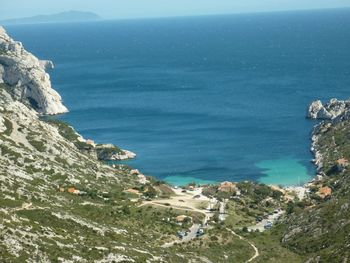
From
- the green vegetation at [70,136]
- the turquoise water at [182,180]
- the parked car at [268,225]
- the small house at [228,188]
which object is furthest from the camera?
the green vegetation at [70,136]

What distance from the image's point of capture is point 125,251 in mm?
71250

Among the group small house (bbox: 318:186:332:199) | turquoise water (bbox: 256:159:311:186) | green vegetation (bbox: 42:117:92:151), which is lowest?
small house (bbox: 318:186:332:199)

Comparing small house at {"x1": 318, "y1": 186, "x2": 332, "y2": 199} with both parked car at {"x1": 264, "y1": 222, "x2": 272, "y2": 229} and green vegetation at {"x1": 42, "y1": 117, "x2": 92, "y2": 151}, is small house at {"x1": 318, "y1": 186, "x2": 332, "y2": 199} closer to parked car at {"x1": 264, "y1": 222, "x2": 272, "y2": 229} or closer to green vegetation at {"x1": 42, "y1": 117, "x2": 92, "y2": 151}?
parked car at {"x1": 264, "y1": 222, "x2": 272, "y2": 229}

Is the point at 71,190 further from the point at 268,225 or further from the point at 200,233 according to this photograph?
the point at 268,225

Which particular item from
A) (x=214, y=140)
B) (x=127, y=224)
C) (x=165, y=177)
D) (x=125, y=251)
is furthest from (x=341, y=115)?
(x=125, y=251)

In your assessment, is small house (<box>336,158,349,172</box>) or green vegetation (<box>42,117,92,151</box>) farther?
green vegetation (<box>42,117,92,151</box>)

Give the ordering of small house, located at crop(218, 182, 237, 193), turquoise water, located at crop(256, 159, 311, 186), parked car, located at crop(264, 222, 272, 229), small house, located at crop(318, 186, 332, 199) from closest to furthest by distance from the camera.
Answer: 1. parked car, located at crop(264, 222, 272, 229)
2. small house, located at crop(318, 186, 332, 199)
3. small house, located at crop(218, 182, 237, 193)
4. turquoise water, located at crop(256, 159, 311, 186)

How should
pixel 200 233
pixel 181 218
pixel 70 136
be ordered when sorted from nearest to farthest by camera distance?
pixel 200 233, pixel 181 218, pixel 70 136

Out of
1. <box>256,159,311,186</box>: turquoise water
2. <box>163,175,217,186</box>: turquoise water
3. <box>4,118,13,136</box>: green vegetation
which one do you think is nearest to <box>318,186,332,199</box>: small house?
<box>256,159,311,186</box>: turquoise water

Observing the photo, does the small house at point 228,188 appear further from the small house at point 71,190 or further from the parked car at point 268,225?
the small house at point 71,190

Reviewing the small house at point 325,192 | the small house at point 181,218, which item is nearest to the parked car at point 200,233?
the small house at point 181,218

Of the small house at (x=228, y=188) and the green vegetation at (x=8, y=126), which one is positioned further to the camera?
the small house at (x=228, y=188)

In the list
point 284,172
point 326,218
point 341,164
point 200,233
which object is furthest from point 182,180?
point 326,218

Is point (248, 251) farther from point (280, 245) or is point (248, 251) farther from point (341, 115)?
point (341, 115)
